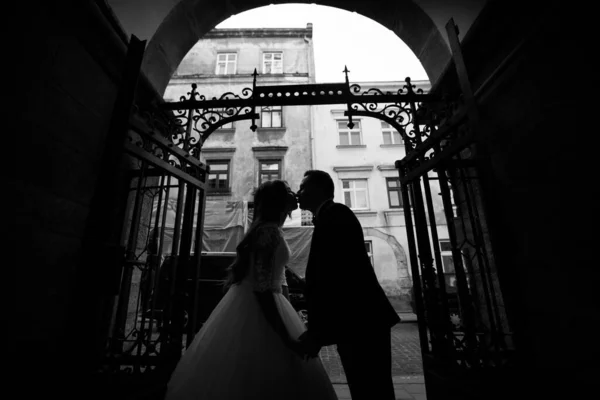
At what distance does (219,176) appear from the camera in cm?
1322

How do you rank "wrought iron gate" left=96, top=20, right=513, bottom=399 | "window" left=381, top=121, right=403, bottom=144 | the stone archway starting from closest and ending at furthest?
"wrought iron gate" left=96, top=20, right=513, bottom=399 < the stone archway < "window" left=381, top=121, right=403, bottom=144

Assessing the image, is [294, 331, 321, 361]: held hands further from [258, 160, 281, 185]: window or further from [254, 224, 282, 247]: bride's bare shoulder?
[258, 160, 281, 185]: window

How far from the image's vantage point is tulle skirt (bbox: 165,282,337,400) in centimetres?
177

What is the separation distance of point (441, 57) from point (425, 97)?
779 millimetres

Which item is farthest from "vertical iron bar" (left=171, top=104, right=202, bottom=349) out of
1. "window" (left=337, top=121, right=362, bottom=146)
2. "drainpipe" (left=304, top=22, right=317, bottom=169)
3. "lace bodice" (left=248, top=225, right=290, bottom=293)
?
"window" (left=337, top=121, right=362, bottom=146)

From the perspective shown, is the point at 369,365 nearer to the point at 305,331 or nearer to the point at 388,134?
the point at 305,331

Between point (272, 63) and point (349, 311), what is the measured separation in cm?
1653

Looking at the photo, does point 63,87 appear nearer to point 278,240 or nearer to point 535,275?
point 278,240

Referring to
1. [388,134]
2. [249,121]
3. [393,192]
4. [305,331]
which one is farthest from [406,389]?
[249,121]

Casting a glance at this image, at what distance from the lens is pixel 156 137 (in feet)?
8.21

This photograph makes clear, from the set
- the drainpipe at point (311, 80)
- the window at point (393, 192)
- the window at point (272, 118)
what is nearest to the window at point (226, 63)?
the window at point (272, 118)

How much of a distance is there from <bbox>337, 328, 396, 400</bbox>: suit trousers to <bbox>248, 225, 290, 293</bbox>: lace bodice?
0.67m

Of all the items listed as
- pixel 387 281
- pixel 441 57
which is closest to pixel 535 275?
pixel 441 57

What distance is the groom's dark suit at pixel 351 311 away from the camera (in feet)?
5.54
